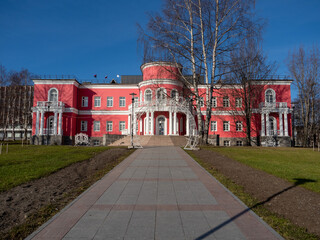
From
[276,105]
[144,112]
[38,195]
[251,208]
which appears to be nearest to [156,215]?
[251,208]

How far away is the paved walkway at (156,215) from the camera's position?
11.1 feet

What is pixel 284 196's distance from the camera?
5.57 m

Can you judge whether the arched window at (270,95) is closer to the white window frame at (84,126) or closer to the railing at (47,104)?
the white window frame at (84,126)

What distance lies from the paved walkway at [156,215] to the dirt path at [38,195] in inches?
22.0

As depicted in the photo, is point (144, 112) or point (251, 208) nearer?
point (251, 208)

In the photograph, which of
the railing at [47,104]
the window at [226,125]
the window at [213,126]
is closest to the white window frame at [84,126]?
the railing at [47,104]

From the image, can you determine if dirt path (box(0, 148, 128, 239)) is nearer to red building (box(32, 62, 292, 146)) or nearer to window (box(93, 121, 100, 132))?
red building (box(32, 62, 292, 146))

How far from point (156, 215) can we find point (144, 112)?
25.0 m

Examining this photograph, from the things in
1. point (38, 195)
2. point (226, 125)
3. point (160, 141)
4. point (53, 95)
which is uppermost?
point (53, 95)

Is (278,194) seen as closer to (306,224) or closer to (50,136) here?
(306,224)

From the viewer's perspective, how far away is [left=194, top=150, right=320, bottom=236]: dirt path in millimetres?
4223

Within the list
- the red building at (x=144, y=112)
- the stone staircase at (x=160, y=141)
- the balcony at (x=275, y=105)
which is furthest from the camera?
the balcony at (x=275, y=105)

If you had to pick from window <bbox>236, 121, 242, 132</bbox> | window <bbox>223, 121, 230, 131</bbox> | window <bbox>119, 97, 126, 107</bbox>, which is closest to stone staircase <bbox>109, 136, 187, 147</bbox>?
window <bbox>119, 97, 126, 107</bbox>

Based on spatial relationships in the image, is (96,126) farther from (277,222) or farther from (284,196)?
(277,222)
